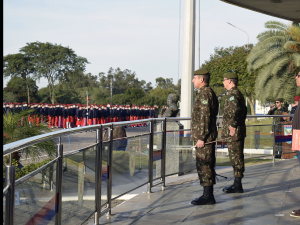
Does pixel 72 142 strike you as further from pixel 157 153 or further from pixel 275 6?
pixel 275 6

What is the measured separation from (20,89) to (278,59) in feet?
177

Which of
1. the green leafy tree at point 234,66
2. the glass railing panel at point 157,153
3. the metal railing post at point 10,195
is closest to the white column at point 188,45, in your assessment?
the glass railing panel at point 157,153

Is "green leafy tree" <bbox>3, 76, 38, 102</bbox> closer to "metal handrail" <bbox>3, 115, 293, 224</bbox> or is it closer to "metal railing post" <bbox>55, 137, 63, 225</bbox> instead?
"metal handrail" <bbox>3, 115, 293, 224</bbox>

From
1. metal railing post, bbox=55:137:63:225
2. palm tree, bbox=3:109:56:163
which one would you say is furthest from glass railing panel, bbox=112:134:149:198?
palm tree, bbox=3:109:56:163

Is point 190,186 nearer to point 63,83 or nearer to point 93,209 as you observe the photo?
point 93,209

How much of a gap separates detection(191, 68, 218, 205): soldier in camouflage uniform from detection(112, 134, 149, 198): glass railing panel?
84 centimetres

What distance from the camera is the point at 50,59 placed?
233ft

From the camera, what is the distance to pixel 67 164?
344 centimetres

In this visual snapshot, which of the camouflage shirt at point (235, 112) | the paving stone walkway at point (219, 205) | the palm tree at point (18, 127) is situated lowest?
the paving stone walkway at point (219, 205)

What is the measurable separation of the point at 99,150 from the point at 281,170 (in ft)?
17.5

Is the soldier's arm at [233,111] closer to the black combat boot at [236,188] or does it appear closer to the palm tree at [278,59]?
the black combat boot at [236,188]

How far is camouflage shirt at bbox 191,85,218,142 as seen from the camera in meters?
5.30

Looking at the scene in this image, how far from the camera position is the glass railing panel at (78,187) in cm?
342

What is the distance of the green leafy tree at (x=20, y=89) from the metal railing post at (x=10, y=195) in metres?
66.0
